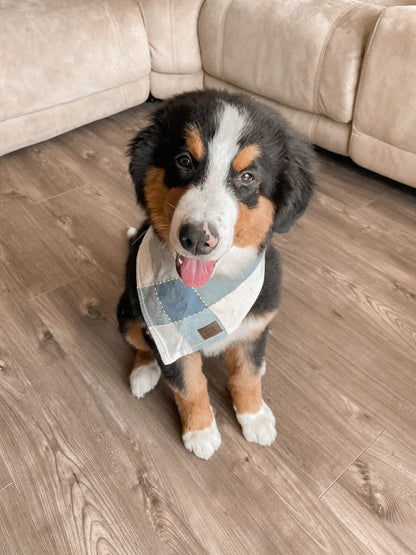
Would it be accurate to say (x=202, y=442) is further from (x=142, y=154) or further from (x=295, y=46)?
(x=295, y=46)

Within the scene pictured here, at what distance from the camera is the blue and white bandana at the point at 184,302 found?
1.26 metres

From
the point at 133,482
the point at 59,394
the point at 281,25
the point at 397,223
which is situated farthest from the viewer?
the point at 281,25

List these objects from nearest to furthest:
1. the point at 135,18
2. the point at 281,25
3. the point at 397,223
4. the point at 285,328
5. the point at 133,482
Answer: the point at 133,482 → the point at 285,328 → the point at 397,223 → the point at 281,25 → the point at 135,18

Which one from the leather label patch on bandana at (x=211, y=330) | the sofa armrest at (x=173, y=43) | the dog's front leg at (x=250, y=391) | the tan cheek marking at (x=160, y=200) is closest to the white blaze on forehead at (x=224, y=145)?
the tan cheek marking at (x=160, y=200)

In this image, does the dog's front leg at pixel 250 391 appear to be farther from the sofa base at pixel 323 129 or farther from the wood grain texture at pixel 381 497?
the sofa base at pixel 323 129

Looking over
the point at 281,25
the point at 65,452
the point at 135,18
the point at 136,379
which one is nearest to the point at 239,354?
the point at 136,379

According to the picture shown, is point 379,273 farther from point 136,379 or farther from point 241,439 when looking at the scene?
point 136,379

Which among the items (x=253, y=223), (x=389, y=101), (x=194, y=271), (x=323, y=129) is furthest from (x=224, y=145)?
(x=323, y=129)

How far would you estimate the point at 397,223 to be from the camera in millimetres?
2326

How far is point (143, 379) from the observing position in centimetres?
155

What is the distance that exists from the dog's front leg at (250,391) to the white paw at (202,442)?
0.35 ft

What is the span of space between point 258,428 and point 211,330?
379 mm

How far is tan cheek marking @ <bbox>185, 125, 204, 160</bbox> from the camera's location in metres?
1.07

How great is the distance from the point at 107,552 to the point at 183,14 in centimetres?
304
